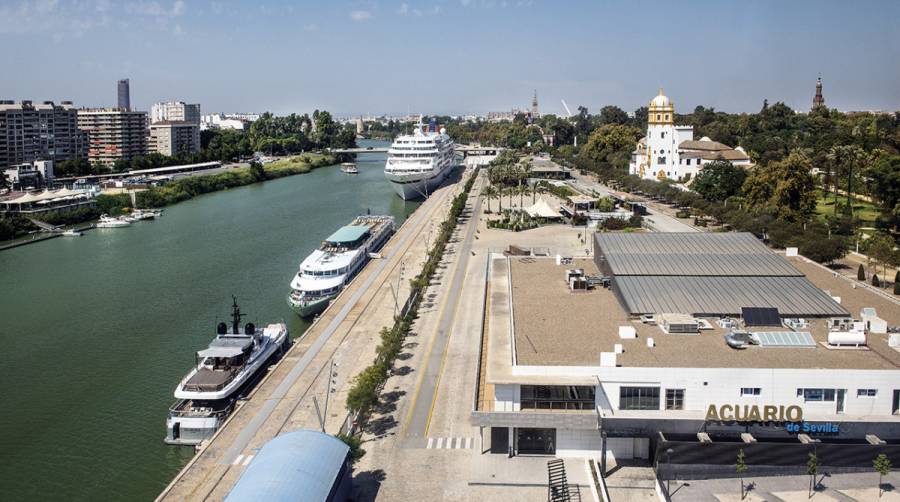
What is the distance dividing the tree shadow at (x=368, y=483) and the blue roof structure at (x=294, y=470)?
66.3 inches

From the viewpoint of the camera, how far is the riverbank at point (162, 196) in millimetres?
74125

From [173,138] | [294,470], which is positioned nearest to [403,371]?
[294,470]

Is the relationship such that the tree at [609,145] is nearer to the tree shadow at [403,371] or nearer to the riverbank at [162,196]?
the riverbank at [162,196]

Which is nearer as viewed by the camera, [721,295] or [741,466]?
[741,466]

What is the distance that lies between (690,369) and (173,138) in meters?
148

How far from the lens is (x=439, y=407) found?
2836 centimetres

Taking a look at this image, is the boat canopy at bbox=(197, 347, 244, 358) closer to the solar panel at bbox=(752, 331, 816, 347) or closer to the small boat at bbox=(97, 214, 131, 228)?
the solar panel at bbox=(752, 331, 816, 347)

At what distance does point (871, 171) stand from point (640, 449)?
58.3 metres

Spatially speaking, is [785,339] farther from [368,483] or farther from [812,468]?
A: [368,483]

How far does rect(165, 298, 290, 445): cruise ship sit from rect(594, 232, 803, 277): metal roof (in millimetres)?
16848

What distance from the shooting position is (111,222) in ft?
266

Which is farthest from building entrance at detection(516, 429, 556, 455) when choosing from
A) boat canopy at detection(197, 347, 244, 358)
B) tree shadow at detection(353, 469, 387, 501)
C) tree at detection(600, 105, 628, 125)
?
tree at detection(600, 105, 628, 125)

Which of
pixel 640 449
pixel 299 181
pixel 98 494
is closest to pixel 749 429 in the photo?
pixel 640 449

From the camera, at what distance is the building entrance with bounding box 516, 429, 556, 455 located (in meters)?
24.8
